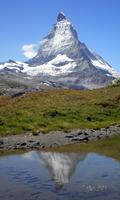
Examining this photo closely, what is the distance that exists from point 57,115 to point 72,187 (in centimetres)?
3809

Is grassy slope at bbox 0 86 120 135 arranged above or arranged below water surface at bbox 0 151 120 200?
above

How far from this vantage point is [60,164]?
130ft

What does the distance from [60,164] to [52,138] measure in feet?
49.0

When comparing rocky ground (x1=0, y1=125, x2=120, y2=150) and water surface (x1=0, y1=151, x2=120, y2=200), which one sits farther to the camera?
rocky ground (x1=0, y1=125, x2=120, y2=150)

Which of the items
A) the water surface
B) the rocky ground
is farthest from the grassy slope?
the water surface

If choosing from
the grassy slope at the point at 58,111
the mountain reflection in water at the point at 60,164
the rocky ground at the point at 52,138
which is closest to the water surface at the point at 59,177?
the mountain reflection in water at the point at 60,164

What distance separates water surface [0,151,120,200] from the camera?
2747 centimetres

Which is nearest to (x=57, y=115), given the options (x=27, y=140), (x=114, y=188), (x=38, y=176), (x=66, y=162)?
(x=27, y=140)

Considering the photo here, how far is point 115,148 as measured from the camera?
162ft

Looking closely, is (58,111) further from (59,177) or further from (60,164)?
(59,177)

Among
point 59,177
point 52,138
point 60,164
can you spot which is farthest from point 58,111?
point 59,177

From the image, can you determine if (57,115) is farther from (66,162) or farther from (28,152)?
(66,162)

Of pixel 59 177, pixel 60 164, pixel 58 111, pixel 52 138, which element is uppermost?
pixel 58 111

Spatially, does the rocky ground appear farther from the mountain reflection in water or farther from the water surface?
the mountain reflection in water
